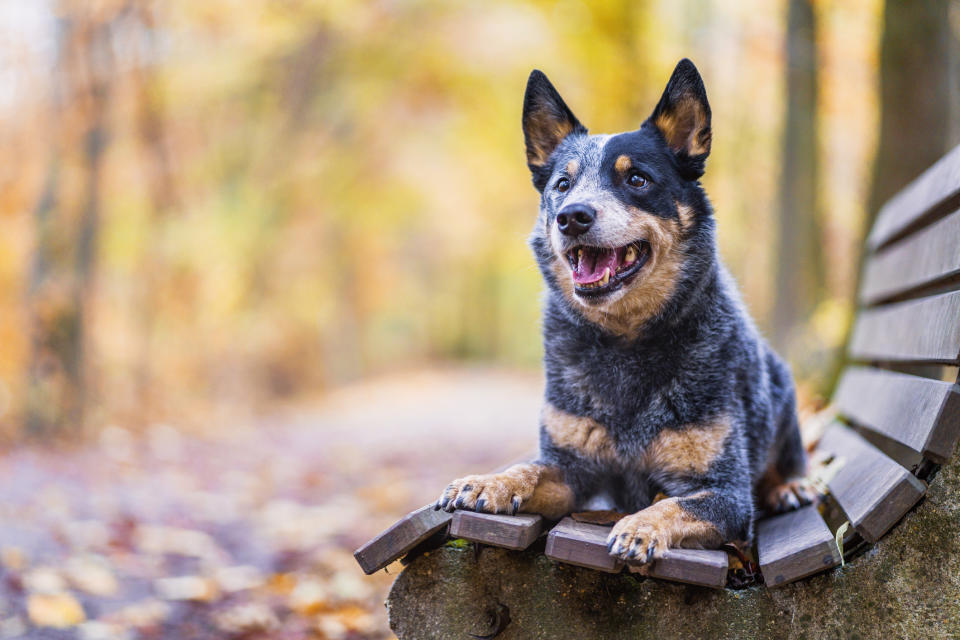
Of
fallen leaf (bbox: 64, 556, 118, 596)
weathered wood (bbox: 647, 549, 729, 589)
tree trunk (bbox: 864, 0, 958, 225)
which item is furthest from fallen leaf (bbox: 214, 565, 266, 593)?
tree trunk (bbox: 864, 0, 958, 225)

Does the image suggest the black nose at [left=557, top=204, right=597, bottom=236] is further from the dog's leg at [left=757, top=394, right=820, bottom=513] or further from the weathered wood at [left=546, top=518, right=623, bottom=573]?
the dog's leg at [left=757, top=394, right=820, bottom=513]

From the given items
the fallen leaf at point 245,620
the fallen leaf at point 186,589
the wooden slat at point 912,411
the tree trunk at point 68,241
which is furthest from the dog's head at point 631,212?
the tree trunk at point 68,241

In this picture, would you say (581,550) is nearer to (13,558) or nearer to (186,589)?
(186,589)

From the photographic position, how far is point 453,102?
1625 cm

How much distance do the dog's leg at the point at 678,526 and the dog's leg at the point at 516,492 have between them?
367mm

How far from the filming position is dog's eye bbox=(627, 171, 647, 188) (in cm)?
310

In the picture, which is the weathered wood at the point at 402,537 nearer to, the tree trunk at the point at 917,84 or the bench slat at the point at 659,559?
the bench slat at the point at 659,559

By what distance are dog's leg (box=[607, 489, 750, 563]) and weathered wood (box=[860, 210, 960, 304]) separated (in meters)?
1.19

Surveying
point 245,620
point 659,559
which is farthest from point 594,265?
point 245,620

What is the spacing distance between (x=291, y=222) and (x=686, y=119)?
48.3 feet

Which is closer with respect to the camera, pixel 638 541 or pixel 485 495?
pixel 638 541

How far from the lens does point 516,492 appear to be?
2766 mm

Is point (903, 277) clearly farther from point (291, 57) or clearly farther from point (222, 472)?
point (291, 57)

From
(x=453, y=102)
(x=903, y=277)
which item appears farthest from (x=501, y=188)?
(x=903, y=277)
